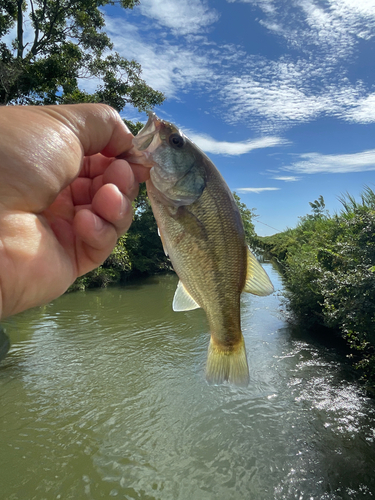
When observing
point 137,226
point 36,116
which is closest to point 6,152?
point 36,116

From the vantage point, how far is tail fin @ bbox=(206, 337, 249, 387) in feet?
7.14

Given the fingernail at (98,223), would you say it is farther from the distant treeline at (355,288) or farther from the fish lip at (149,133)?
the distant treeline at (355,288)

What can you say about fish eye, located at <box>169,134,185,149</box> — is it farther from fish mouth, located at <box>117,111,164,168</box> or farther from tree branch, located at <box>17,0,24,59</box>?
tree branch, located at <box>17,0,24,59</box>

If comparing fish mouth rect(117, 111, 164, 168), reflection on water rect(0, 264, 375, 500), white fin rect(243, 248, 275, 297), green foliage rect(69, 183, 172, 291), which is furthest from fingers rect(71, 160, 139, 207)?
green foliage rect(69, 183, 172, 291)

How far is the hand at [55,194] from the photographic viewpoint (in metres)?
1.58

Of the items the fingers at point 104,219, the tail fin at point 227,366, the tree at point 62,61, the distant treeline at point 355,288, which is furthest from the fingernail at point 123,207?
the tree at point 62,61

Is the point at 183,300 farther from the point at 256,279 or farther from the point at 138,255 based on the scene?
the point at 138,255

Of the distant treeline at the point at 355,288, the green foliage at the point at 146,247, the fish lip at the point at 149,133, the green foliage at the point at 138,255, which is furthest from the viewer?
the green foliage at the point at 146,247

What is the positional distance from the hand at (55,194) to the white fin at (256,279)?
2.88 ft

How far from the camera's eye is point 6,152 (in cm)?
156

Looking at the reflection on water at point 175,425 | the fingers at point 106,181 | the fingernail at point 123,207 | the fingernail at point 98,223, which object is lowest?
the reflection on water at point 175,425

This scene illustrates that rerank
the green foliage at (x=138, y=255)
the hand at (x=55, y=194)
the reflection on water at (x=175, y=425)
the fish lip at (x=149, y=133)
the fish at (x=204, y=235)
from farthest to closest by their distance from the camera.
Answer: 1. the green foliage at (x=138, y=255)
2. the reflection on water at (x=175, y=425)
3. the fish lip at (x=149, y=133)
4. the fish at (x=204, y=235)
5. the hand at (x=55, y=194)

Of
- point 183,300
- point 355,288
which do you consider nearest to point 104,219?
point 183,300

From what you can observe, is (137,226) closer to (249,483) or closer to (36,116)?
(249,483)
